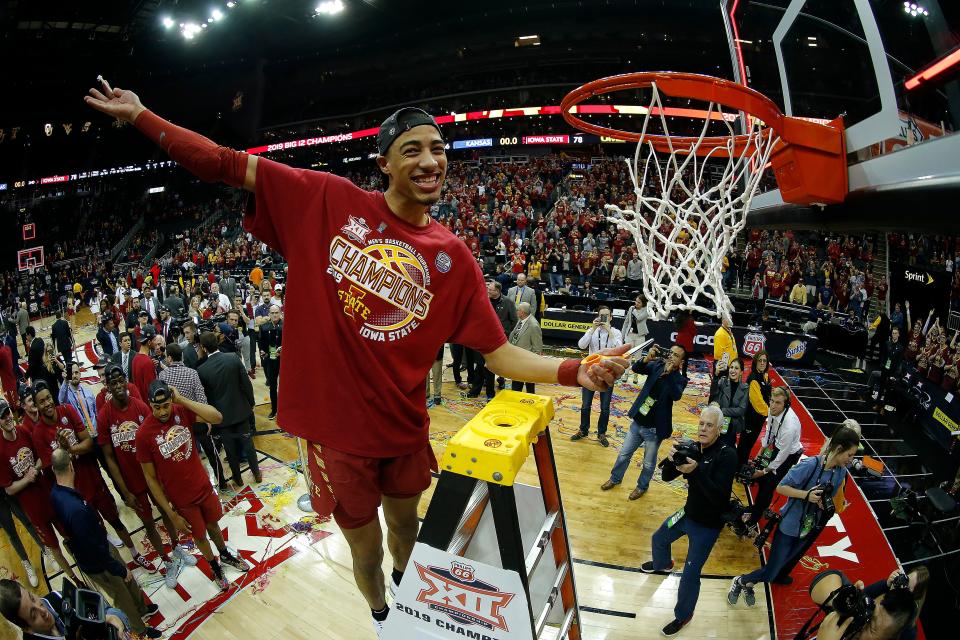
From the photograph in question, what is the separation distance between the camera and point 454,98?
29156 mm

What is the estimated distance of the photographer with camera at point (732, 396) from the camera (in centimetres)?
547

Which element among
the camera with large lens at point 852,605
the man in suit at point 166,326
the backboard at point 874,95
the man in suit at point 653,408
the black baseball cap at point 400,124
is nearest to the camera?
the black baseball cap at point 400,124

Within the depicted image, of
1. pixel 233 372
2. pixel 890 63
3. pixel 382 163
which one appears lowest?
pixel 233 372

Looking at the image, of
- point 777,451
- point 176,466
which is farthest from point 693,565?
point 176,466

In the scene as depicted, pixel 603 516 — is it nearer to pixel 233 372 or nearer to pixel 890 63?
pixel 233 372

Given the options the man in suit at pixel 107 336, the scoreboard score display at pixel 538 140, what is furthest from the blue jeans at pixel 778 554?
the scoreboard score display at pixel 538 140

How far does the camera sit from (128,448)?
15.3 ft

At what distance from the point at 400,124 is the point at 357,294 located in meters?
0.64

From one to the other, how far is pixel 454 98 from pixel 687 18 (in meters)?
13.0

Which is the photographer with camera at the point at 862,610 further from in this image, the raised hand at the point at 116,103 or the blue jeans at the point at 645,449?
the raised hand at the point at 116,103

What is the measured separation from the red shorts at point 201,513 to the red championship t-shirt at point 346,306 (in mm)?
3319

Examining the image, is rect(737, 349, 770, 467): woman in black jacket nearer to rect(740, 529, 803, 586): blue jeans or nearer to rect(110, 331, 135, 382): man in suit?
rect(740, 529, 803, 586): blue jeans

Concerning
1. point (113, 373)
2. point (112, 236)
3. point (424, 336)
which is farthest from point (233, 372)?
point (112, 236)

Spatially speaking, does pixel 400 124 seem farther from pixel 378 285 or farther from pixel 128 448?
pixel 128 448
